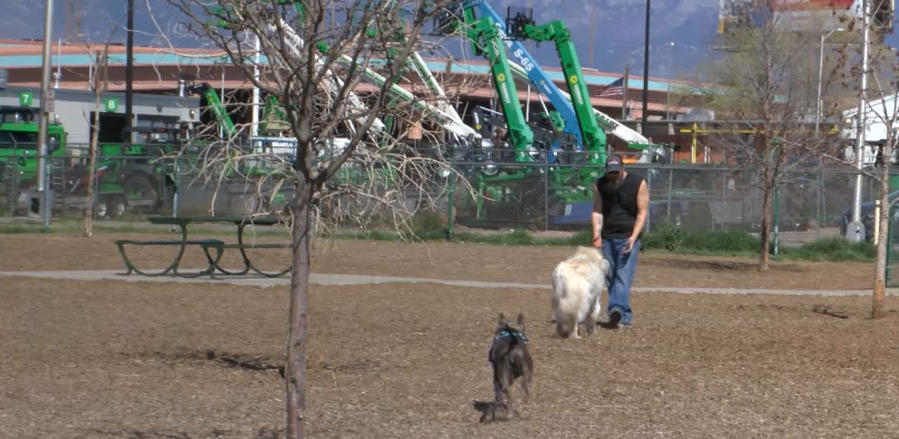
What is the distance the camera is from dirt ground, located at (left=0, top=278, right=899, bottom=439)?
723 centimetres

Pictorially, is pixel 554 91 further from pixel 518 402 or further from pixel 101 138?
pixel 518 402

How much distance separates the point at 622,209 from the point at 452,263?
8170mm

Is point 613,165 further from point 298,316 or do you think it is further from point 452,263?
point 452,263

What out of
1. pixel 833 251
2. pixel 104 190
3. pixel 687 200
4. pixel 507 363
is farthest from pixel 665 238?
pixel 507 363

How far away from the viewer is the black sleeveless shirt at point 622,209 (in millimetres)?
11422

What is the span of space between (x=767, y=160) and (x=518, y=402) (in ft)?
40.2

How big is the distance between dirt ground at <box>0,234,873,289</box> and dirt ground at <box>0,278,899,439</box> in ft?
11.5

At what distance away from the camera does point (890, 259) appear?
17.2 meters

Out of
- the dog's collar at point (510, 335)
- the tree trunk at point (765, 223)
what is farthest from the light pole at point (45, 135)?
the dog's collar at point (510, 335)

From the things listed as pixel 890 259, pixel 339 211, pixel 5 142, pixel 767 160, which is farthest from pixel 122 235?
pixel 339 211

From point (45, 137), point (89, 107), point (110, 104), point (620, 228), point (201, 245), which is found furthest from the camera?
point (89, 107)

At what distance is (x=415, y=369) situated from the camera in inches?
360

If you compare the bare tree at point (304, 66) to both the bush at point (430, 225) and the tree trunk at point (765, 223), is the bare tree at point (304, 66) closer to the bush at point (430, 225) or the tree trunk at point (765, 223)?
the tree trunk at point (765, 223)

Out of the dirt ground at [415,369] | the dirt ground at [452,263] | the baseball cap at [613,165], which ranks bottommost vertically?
the dirt ground at [415,369]
